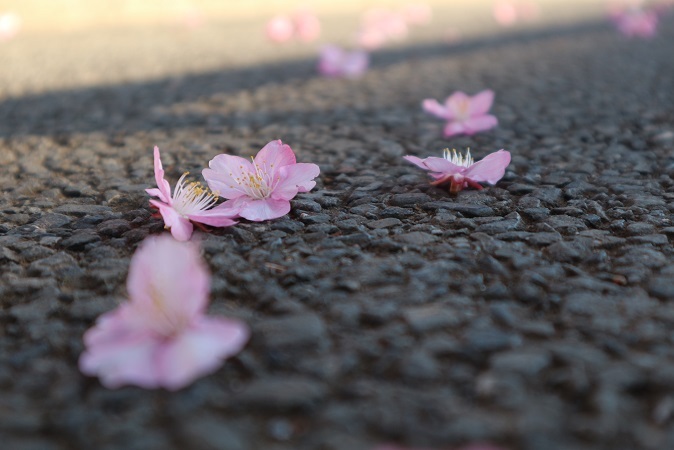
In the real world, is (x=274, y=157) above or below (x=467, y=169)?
above

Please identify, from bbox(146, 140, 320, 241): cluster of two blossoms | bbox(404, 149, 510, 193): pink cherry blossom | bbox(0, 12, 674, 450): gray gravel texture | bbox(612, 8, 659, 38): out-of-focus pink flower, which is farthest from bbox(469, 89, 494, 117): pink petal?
bbox(612, 8, 659, 38): out-of-focus pink flower

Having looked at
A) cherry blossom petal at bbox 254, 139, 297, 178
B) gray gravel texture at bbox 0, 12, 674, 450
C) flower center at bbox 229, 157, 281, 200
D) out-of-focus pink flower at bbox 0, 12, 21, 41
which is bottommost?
gray gravel texture at bbox 0, 12, 674, 450

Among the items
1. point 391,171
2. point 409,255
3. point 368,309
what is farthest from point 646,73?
point 368,309

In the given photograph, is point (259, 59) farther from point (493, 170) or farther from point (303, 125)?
point (493, 170)

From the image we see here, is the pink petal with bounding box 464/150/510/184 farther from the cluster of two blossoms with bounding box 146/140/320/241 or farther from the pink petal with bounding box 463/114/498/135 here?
the pink petal with bounding box 463/114/498/135

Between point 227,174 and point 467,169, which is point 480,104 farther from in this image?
point 227,174

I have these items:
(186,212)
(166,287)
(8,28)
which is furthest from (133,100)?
(8,28)
